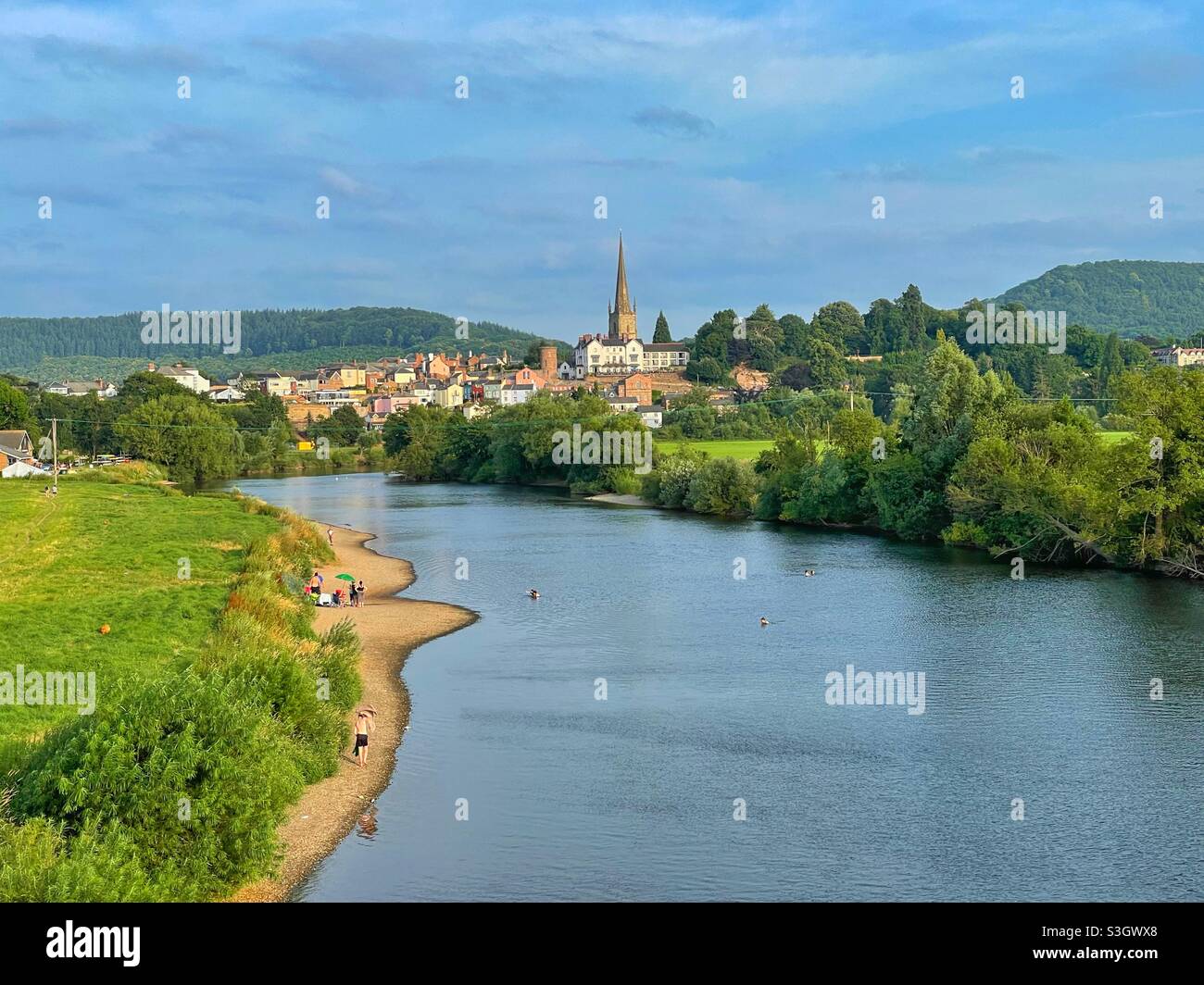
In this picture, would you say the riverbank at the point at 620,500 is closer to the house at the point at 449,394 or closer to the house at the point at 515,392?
the house at the point at 515,392

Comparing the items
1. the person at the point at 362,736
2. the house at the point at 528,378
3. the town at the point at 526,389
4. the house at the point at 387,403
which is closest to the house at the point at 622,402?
the town at the point at 526,389

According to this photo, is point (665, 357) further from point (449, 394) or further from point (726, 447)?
point (726, 447)

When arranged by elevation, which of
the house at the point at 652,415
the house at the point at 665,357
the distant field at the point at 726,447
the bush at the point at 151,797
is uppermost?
the house at the point at 665,357

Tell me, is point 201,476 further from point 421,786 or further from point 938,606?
point 421,786

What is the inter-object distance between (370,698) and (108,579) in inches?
544

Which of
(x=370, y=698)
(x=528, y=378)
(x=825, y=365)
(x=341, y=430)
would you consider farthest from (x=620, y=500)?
(x=528, y=378)

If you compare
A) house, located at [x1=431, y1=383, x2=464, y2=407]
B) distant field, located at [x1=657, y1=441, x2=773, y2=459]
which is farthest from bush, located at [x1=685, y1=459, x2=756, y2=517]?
house, located at [x1=431, y1=383, x2=464, y2=407]

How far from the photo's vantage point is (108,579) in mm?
37906

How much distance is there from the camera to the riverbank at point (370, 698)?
62.1ft

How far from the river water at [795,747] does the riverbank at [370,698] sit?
1.58 ft

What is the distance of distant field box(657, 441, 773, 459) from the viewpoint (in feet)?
311

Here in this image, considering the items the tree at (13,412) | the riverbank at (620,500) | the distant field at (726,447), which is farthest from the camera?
the tree at (13,412)

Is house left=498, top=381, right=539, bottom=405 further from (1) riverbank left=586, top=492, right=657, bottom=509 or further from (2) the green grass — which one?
(1) riverbank left=586, top=492, right=657, bottom=509
